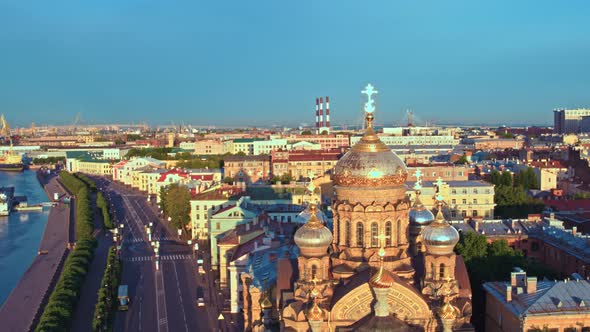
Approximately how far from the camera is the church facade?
69.8ft

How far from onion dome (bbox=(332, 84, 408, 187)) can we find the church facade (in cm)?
3

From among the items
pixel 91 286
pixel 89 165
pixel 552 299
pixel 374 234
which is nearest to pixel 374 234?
pixel 374 234

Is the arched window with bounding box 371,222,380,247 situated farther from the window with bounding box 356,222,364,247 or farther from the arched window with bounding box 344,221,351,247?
the arched window with bounding box 344,221,351,247

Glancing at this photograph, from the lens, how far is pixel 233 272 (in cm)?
3606

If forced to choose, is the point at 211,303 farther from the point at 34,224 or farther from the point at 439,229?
the point at 34,224

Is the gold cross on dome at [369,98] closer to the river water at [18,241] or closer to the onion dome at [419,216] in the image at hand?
the onion dome at [419,216]

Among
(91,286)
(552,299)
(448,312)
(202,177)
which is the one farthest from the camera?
(202,177)

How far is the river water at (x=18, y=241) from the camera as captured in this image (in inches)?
1905

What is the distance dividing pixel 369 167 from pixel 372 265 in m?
3.37

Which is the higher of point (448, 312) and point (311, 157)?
point (311, 157)

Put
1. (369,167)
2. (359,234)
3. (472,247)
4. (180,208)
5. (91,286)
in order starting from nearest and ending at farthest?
(369,167) → (359,234) → (472,247) → (91,286) → (180,208)

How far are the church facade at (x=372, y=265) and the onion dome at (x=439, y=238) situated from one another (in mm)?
33

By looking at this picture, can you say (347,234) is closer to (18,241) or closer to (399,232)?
(399,232)

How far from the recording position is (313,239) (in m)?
22.8
